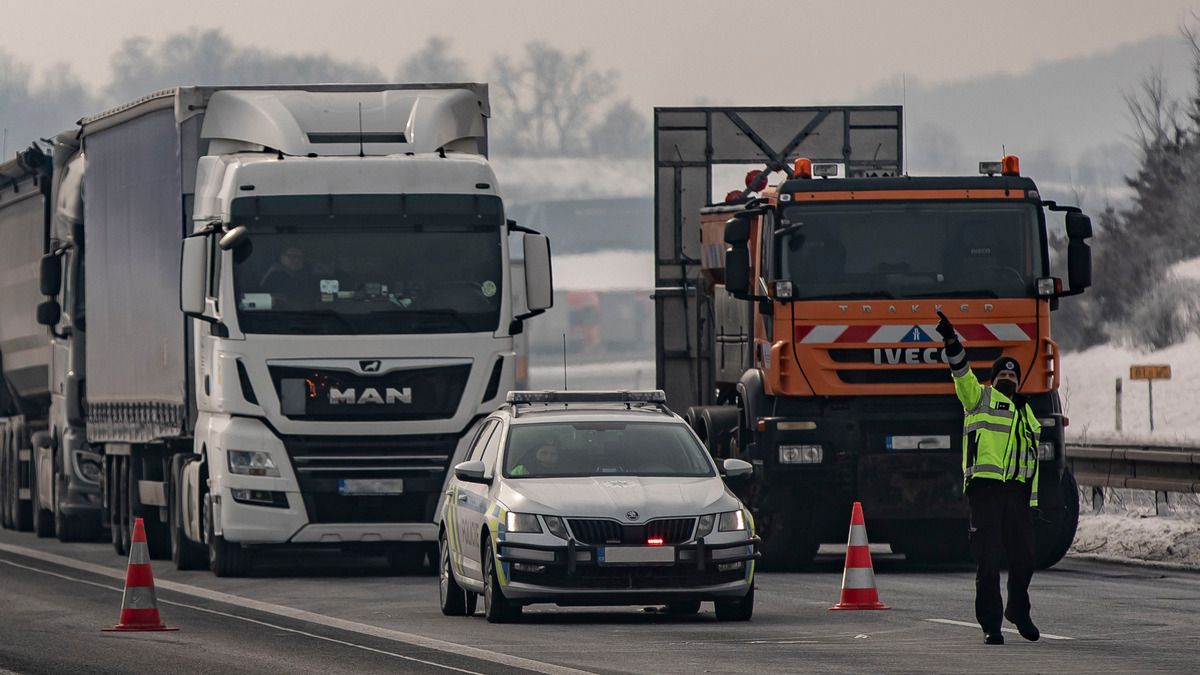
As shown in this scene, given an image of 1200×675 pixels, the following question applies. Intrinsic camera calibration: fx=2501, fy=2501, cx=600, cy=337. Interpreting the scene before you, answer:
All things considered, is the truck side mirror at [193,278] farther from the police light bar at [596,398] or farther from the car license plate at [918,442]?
the car license plate at [918,442]

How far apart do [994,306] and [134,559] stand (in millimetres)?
8140

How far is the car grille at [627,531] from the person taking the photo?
15812 mm

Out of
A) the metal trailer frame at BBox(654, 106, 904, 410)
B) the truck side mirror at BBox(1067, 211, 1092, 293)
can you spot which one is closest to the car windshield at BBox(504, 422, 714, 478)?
the truck side mirror at BBox(1067, 211, 1092, 293)

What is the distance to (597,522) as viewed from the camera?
624 inches

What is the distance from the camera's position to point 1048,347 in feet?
69.1

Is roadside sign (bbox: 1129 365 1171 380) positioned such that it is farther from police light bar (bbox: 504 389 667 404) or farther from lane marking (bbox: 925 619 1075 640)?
lane marking (bbox: 925 619 1075 640)

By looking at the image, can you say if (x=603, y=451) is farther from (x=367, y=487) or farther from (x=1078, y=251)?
(x=1078, y=251)

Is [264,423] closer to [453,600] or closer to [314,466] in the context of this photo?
[314,466]

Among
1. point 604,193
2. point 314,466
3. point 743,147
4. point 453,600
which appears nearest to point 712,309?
point 743,147

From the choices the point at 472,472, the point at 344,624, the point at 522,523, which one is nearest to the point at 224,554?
the point at 344,624

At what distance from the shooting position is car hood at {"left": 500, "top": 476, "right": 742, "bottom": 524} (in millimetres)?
15898

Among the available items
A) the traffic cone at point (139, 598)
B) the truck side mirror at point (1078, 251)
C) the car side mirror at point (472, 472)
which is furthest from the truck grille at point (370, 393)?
the truck side mirror at point (1078, 251)

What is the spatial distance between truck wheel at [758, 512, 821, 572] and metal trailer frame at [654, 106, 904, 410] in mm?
2826

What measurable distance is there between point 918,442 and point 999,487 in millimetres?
6675
